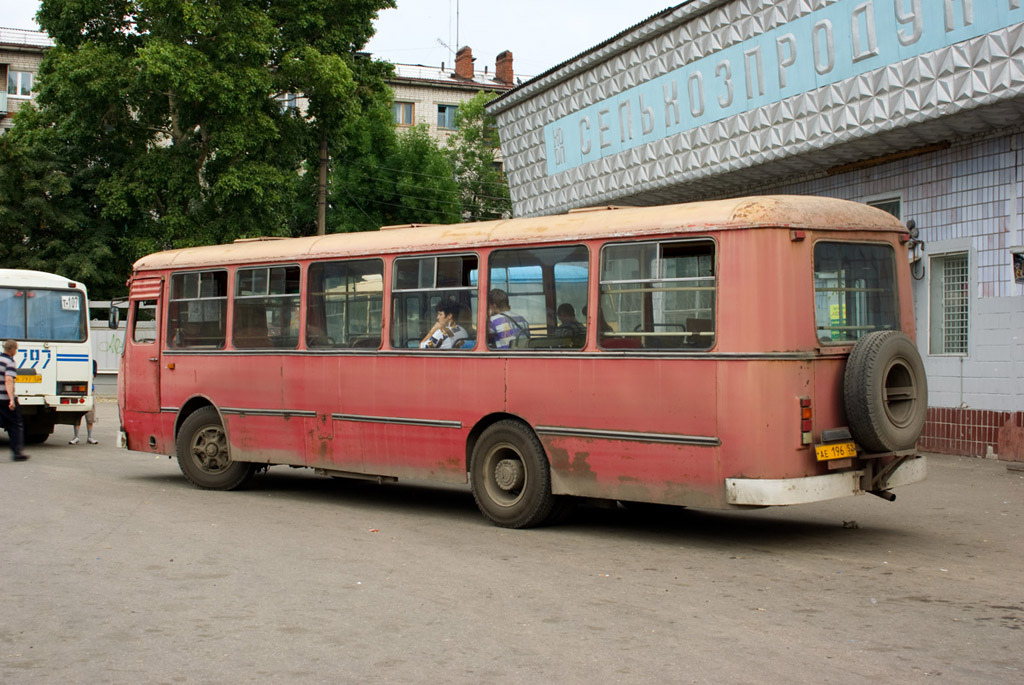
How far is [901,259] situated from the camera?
9688 mm

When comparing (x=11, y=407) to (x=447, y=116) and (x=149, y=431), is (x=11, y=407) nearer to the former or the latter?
(x=149, y=431)

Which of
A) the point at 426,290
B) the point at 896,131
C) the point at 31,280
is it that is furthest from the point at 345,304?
the point at 31,280

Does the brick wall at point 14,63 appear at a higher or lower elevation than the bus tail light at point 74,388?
higher

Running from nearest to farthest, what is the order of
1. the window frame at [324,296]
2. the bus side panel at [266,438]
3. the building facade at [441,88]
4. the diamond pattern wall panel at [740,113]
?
the window frame at [324,296], the bus side panel at [266,438], the diamond pattern wall panel at [740,113], the building facade at [441,88]

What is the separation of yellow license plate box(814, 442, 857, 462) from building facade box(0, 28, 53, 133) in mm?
55739

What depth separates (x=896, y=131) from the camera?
51.5 feet

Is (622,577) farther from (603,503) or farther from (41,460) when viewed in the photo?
(41,460)

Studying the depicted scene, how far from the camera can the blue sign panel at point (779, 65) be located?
14.6 m

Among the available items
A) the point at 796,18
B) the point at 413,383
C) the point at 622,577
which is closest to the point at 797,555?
the point at 622,577

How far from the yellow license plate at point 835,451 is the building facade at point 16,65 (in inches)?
2194

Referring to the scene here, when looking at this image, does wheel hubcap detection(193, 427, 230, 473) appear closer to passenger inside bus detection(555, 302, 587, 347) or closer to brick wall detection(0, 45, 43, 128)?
passenger inside bus detection(555, 302, 587, 347)

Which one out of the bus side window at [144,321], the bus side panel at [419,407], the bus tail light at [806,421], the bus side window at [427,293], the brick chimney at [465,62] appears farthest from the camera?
the brick chimney at [465,62]

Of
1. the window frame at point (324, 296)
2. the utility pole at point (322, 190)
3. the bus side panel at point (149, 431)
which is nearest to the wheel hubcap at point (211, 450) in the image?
the bus side panel at point (149, 431)

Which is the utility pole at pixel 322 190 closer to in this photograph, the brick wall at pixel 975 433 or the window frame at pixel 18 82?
the brick wall at pixel 975 433
